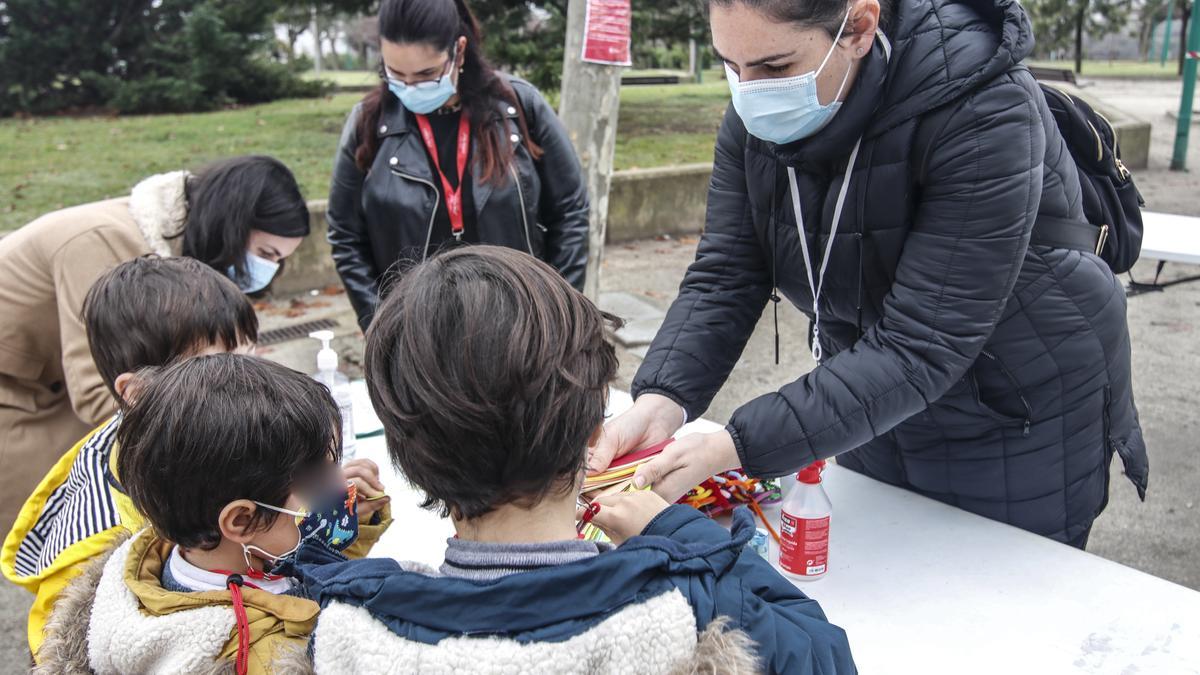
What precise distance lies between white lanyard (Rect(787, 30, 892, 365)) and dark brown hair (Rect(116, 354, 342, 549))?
3.16 ft

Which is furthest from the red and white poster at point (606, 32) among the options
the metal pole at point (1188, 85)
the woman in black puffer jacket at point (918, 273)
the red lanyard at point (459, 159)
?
the metal pole at point (1188, 85)

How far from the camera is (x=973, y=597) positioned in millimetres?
1666

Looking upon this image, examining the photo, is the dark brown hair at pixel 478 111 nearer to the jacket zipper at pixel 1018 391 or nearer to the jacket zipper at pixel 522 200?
the jacket zipper at pixel 522 200

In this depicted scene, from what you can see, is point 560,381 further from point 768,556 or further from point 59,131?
point 59,131

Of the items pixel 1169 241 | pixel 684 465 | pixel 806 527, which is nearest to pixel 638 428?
pixel 684 465

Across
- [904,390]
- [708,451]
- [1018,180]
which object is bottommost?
[708,451]

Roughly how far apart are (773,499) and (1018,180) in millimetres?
804

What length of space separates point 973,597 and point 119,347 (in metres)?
1.70

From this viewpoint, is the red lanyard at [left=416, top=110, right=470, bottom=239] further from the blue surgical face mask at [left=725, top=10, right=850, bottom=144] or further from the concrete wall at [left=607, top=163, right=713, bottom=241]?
the concrete wall at [left=607, top=163, right=713, bottom=241]

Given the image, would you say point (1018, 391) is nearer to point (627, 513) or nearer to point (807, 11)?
point (807, 11)

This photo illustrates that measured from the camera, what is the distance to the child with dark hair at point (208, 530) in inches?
50.8

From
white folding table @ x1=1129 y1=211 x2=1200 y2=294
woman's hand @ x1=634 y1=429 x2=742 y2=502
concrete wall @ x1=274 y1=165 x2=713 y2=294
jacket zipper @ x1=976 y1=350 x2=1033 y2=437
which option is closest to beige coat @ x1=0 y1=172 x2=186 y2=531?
woman's hand @ x1=634 y1=429 x2=742 y2=502

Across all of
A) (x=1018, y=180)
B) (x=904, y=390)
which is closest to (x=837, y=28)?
(x=1018, y=180)

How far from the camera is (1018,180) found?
1.55 meters
